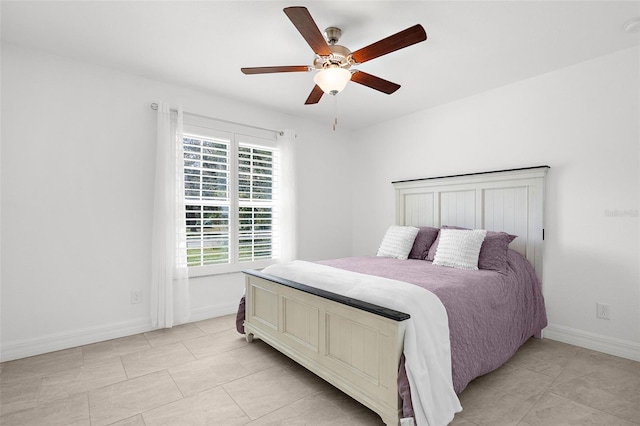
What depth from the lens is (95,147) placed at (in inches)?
117

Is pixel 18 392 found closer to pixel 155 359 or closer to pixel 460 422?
pixel 155 359

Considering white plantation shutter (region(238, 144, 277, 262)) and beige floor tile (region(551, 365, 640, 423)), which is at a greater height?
white plantation shutter (region(238, 144, 277, 262))

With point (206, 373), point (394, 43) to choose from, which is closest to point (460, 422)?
point (206, 373)

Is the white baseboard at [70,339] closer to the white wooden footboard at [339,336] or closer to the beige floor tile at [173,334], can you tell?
the beige floor tile at [173,334]

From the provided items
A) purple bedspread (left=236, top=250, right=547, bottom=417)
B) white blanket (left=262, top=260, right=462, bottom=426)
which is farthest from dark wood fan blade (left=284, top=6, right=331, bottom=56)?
purple bedspread (left=236, top=250, right=547, bottom=417)

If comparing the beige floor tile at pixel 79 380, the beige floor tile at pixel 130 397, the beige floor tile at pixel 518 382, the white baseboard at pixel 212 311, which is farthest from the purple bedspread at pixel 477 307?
the beige floor tile at pixel 79 380

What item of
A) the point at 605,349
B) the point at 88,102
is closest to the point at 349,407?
the point at 605,349

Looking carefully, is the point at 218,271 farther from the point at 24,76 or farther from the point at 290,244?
the point at 24,76

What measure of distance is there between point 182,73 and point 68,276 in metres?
2.15

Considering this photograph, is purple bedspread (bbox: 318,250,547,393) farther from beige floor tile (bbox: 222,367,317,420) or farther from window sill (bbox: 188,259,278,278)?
window sill (bbox: 188,259,278,278)

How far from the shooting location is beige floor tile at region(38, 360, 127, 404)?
2115 mm

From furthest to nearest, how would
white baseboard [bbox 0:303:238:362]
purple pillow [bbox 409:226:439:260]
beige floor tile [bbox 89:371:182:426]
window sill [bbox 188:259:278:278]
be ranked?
window sill [bbox 188:259:278:278] → purple pillow [bbox 409:226:439:260] → white baseboard [bbox 0:303:238:362] → beige floor tile [bbox 89:371:182:426]

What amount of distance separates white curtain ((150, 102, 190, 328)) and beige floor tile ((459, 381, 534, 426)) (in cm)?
270

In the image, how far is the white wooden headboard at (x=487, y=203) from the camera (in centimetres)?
310
